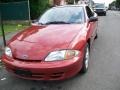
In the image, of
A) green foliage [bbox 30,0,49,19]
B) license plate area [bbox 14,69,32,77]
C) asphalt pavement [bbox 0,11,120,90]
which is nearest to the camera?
license plate area [bbox 14,69,32,77]

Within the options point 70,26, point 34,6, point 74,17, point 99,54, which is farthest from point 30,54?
point 34,6

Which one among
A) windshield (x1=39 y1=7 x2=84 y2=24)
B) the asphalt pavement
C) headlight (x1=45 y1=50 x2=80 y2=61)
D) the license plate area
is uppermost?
windshield (x1=39 y1=7 x2=84 y2=24)

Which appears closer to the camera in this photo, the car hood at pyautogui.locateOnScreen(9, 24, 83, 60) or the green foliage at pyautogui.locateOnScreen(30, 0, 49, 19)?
the car hood at pyautogui.locateOnScreen(9, 24, 83, 60)

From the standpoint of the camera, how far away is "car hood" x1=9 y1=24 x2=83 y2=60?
5.08 metres

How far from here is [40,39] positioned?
5531 millimetres

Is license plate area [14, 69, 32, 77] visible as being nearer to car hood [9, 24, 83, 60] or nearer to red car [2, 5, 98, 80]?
red car [2, 5, 98, 80]

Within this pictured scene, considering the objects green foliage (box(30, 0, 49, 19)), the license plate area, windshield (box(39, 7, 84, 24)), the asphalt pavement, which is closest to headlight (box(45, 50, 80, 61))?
the license plate area

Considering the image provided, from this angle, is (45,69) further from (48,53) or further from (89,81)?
(89,81)

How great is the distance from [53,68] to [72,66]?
15.1 inches

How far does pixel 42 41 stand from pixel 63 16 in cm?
168

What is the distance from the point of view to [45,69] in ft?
15.9

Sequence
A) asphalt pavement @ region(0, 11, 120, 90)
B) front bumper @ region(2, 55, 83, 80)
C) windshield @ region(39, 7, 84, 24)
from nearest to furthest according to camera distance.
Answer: front bumper @ region(2, 55, 83, 80), asphalt pavement @ region(0, 11, 120, 90), windshield @ region(39, 7, 84, 24)

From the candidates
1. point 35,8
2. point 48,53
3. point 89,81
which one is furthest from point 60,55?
point 35,8

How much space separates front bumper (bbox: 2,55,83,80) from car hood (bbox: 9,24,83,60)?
159mm
